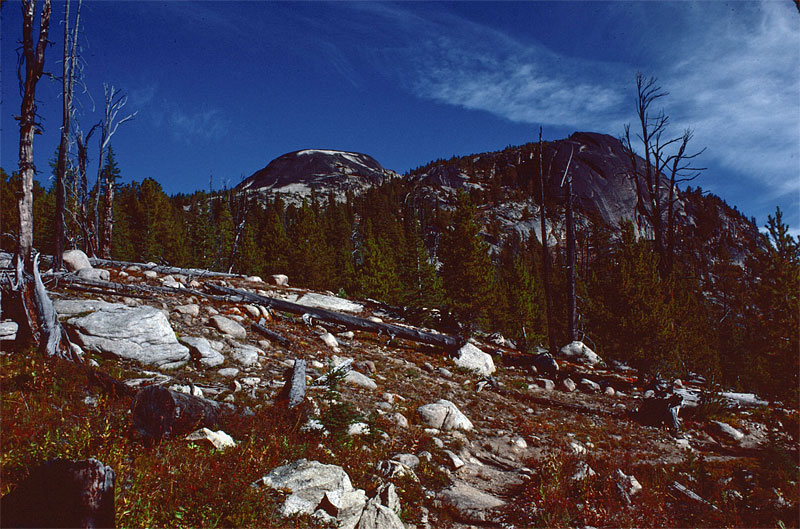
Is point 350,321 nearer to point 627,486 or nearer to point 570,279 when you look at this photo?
point 627,486

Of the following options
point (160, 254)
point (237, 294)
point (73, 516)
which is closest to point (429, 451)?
point (73, 516)

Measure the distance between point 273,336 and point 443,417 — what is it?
593 cm

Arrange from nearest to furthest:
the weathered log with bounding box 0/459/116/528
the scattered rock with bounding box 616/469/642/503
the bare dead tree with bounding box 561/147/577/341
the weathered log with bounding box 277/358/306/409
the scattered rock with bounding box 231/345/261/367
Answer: the weathered log with bounding box 0/459/116/528
the scattered rock with bounding box 616/469/642/503
the weathered log with bounding box 277/358/306/409
the scattered rock with bounding box 231/345/261/367
the bare dead tree with bounding box 561/147/577/341

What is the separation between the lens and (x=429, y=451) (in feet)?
21.5

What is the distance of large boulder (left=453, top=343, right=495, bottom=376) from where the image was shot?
1371 cm

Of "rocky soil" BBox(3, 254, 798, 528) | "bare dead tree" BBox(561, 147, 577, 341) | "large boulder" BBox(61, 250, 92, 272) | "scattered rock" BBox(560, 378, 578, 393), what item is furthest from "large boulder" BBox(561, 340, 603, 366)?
"large boulder" BBox(61, 250, 92, 272)

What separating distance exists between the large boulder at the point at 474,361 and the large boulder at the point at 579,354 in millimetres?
6365

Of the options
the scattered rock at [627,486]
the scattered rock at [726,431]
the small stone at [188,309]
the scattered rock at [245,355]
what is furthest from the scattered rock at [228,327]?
the scattered rock at [726,431]

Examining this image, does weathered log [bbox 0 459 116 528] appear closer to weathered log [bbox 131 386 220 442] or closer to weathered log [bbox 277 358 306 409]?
weathered log [bbox 131 386 220 442]

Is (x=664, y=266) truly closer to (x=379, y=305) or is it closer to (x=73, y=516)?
(x=379, y=305)

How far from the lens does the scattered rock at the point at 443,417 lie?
7961 millimetres

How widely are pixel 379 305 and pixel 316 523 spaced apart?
673 inches

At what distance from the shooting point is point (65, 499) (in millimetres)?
3117

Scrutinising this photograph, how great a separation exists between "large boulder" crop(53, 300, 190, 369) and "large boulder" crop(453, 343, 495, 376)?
9199 mm
